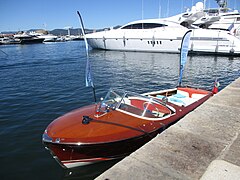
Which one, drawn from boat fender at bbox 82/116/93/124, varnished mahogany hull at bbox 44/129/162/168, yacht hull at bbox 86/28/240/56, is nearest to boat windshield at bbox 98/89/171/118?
boat fender at bbox 82/116/93/124

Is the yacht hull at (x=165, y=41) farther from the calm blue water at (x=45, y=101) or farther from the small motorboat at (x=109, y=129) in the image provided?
the small motorboat at (x=109, y=129)

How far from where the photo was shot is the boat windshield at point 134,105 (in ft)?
17.6

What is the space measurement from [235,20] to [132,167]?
39083 mm

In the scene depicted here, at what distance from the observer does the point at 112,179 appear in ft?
8.39

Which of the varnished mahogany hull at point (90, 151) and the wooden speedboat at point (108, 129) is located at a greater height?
the wooden speedboat at point (108, 129)

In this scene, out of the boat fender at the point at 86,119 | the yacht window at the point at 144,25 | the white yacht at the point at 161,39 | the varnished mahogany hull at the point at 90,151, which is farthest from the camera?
the yacht window at the point at 144,25

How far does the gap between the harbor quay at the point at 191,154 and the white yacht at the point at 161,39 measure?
85.3 ft

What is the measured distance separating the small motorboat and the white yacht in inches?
990

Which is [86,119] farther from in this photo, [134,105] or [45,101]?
[45,101]

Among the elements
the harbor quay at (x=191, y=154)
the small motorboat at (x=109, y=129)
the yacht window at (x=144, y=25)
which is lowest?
the small motorboat at (x=109, y=129)

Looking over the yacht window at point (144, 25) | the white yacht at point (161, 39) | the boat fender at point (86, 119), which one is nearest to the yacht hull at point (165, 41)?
the white yacht at point (161, 39)

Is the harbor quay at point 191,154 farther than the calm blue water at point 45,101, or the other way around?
the calm blue water at point 45,101

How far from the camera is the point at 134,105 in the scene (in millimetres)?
5668

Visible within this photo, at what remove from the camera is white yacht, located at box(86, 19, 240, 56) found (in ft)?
86.9
